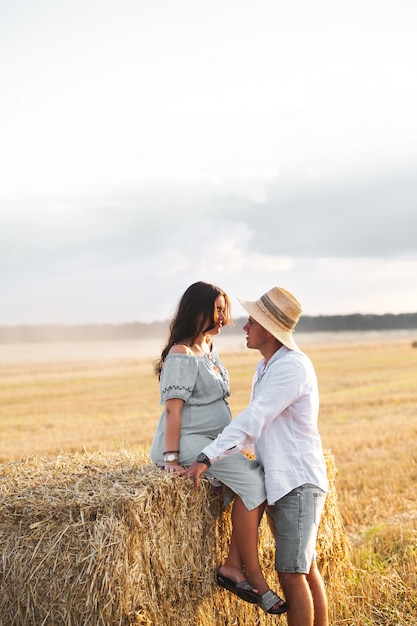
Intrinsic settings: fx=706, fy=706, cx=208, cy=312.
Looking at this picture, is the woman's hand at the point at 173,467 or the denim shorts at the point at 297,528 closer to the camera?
the denim shorts at the point at 297,528

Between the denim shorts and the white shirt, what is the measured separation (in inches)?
2.8

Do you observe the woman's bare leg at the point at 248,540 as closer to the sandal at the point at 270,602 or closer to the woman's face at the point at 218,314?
the sandal at the point at 270,602

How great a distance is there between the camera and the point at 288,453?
4.13m

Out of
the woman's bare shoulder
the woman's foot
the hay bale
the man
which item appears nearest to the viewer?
the hay bale

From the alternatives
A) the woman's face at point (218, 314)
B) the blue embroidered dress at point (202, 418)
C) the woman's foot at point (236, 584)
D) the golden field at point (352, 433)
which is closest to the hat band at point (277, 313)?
the woman's face at point (218, 314)

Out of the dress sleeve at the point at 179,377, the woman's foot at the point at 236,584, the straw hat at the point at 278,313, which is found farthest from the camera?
the dress sleeve at the point at 179,377

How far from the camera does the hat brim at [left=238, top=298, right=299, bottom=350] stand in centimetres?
420

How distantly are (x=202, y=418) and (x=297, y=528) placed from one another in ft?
2.88

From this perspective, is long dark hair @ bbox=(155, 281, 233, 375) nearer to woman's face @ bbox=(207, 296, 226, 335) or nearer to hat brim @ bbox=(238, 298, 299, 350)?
woman's face @ bbox=(207, 296, 226, 335)

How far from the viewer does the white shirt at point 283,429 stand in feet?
13.1

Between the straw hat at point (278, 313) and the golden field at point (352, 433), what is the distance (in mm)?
2149

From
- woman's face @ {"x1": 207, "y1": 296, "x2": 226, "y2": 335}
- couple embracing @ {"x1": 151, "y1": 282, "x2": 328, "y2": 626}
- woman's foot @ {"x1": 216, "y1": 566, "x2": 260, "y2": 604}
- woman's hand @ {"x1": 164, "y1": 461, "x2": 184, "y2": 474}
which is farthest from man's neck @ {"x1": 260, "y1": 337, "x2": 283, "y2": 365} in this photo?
woman's foot @ {"x1": 216, "y1": 566, "x2": 260, "y2": 604}

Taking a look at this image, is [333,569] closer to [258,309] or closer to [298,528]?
[298,528]

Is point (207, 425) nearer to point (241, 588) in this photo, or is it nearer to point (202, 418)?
point (202, 418)
